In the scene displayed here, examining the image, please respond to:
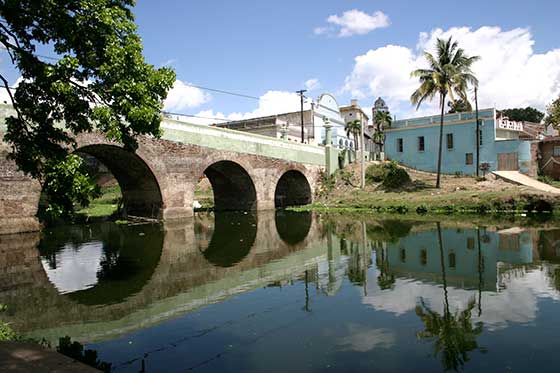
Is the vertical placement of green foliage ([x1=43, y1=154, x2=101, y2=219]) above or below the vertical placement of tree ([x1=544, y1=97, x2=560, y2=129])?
below

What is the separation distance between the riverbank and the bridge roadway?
38.7 ft

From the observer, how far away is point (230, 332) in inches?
257

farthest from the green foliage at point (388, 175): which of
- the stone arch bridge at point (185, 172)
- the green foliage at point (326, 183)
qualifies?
the stone arch bridge at point (185, 172)

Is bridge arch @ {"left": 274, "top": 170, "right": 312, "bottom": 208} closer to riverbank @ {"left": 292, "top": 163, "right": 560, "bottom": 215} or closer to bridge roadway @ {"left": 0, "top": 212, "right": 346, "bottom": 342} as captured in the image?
riverbank @ {"left": 292, "top": 163, "right": 560, "bottom": 215}

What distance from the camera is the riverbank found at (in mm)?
23281

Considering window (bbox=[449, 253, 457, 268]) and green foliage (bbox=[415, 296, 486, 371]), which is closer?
green foliage (bbox=[415, 296, 486, 371])

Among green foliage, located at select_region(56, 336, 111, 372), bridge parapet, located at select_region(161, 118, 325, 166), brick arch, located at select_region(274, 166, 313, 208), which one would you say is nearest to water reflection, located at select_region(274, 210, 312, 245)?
bridge parapet, located at select_region(161, 118, 325, 166)

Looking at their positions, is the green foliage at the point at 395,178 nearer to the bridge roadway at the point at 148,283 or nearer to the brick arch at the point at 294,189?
the brick arch at the point at 294,189

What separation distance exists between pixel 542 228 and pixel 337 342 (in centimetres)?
1436

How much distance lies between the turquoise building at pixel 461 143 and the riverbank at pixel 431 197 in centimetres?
167

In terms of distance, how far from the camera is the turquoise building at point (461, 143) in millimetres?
33231

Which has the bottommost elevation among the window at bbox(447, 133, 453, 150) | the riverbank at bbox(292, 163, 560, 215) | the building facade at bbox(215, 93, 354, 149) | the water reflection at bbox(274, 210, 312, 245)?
the water reflection at bbox(274, 210, 312, 245)

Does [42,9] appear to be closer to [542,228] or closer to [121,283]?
[121,283]

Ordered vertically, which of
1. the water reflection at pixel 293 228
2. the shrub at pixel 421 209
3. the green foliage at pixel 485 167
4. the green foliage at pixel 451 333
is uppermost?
the green foliage at pixel 485 167
